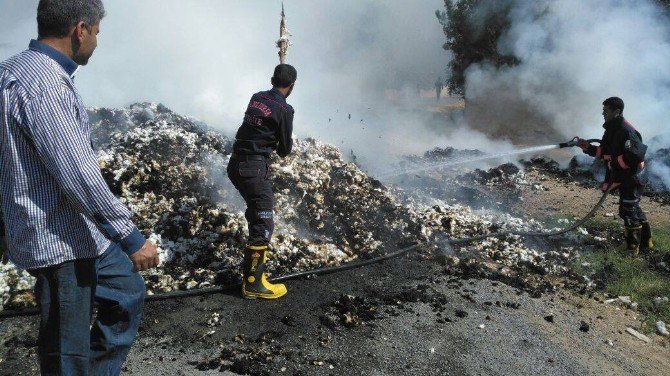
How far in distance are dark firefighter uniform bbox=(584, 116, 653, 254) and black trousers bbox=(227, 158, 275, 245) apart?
4690 millimetres

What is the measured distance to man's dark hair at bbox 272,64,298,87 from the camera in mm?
4105

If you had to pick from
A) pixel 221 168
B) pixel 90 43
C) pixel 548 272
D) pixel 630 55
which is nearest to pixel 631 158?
pixel 548 272

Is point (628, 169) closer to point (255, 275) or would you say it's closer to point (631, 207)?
point (631, 207)

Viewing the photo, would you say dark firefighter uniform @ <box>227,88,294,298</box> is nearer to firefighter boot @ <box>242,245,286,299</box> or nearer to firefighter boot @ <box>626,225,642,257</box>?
firefighter boot @ <box>242,245,286,299</box>

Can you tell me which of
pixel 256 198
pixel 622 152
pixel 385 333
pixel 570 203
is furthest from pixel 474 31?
pixel 385 333

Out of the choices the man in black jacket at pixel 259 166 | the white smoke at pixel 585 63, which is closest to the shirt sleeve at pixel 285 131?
the man in black jacket at pixel 259 166

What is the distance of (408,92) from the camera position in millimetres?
31359

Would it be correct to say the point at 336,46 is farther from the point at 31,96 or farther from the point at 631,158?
the point at 31,96

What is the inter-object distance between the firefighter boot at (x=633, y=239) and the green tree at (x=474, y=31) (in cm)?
1345

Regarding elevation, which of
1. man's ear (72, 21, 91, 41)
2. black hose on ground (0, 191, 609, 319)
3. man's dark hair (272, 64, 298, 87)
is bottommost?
black hose on ground (0, 191, 609, 319)

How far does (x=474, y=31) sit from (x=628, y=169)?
14644mm

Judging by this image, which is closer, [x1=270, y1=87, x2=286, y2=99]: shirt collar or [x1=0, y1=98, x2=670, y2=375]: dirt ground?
[x1=0, y1=98, x2=670, y2=375]: dirt ground

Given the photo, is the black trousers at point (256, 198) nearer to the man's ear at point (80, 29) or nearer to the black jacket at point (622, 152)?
the man's ear at point (80, 29)

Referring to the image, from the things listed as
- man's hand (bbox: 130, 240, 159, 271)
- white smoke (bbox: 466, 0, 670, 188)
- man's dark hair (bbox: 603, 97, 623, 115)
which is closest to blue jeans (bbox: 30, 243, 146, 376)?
man's hand (bbox: 130, 240, 159, 271)
